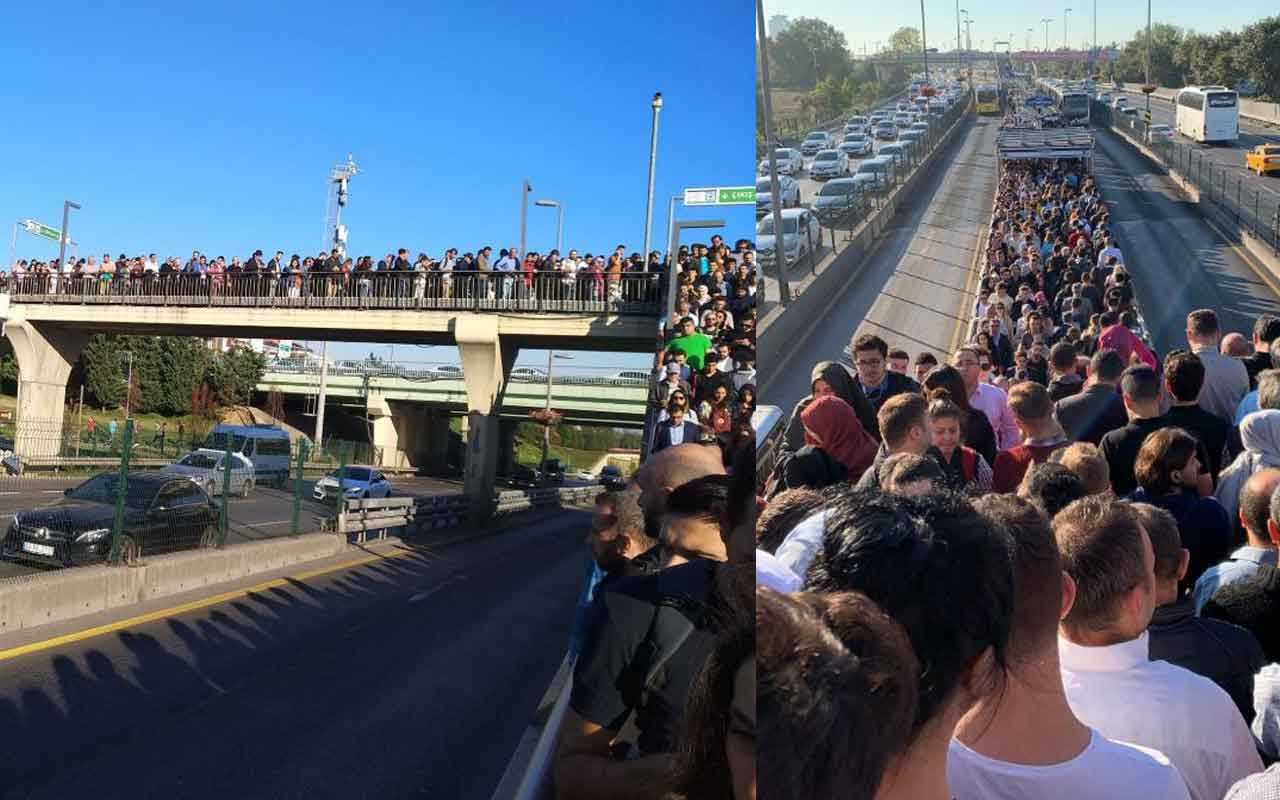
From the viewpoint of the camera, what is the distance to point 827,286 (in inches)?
61.4

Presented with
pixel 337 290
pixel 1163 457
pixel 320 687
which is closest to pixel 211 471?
pixel 337 290

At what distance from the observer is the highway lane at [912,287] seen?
132 cm

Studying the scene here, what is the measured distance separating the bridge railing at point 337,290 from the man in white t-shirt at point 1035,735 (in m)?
0.72

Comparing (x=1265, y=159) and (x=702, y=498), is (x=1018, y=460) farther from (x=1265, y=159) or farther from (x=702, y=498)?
(x=1265, y=159)

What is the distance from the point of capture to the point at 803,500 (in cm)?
114

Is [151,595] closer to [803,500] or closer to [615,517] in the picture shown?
[615,517]

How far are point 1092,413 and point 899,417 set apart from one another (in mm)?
3460

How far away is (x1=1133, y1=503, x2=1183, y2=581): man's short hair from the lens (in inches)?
104

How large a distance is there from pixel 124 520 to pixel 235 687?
1455 millimetres

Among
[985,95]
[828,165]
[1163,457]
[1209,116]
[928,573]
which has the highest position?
[1209,116]

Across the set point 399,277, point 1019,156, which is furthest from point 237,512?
point 1019,156

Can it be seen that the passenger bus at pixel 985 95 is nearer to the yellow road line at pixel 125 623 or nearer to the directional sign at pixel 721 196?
the directional sign at pixel 721 196

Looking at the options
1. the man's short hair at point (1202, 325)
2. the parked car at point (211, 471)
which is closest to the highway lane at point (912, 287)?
the parked car at point (211, 471)

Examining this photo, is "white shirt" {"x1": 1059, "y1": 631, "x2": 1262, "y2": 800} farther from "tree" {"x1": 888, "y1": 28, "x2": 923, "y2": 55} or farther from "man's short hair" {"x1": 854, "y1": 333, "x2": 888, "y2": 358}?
"tree" {"x1": 888, "y1": 28, "x2": 923, "y2": 55}
